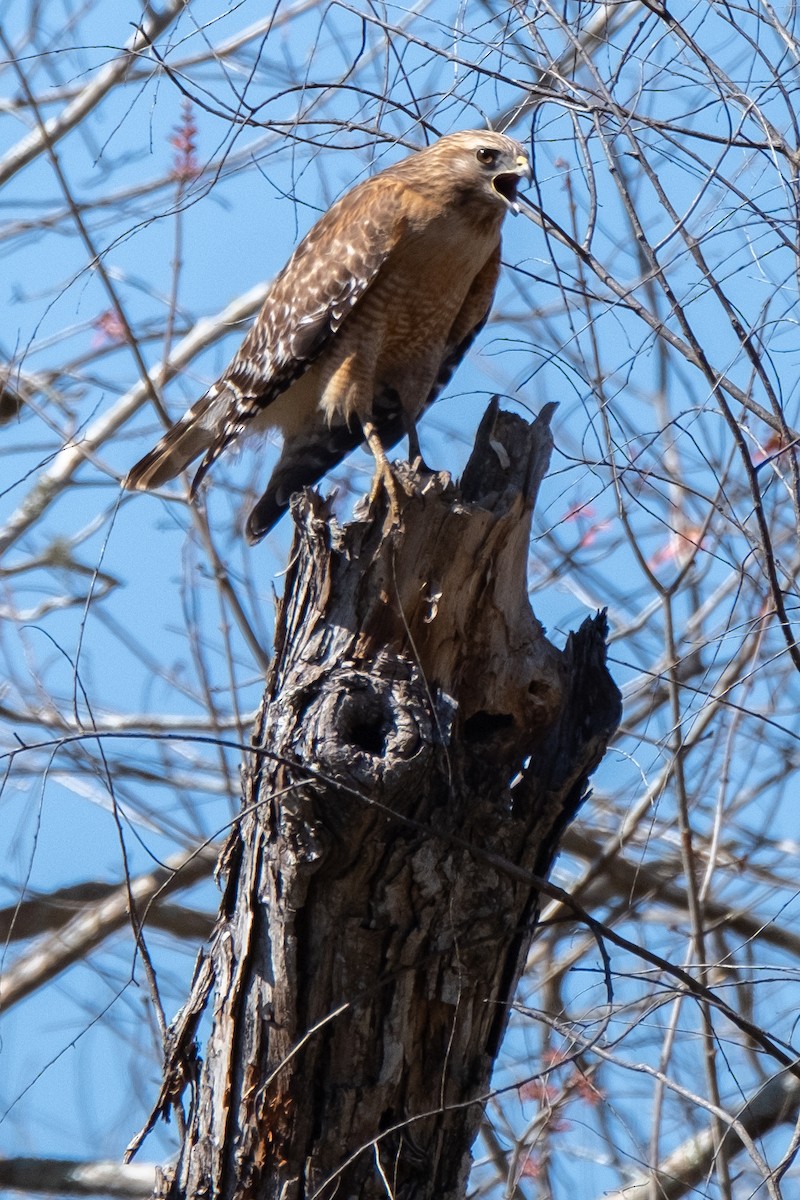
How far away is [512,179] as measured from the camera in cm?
368

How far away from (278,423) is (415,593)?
198 centimetres

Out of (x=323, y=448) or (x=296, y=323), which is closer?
(x=296, y=323)

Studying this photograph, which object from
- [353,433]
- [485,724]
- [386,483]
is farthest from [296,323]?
[485,724]

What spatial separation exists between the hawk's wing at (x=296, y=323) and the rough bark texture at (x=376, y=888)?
1619 mm

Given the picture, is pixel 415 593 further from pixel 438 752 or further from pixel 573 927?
pixel 573 927

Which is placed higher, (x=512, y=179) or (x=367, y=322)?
(x=512, y=179)

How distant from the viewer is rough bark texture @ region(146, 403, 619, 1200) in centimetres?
212

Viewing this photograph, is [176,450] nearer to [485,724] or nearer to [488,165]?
[488,165]

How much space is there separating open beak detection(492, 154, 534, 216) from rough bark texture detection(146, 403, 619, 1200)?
5.26 ft

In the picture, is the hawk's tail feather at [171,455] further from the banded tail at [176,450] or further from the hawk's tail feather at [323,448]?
the hawk's tail feather at [323,448]

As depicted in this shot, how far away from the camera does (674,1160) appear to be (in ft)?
12.7

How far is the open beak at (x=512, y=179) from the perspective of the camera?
142 inches

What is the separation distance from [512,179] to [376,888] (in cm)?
224

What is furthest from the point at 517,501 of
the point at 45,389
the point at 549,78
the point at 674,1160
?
the point at 45,389
